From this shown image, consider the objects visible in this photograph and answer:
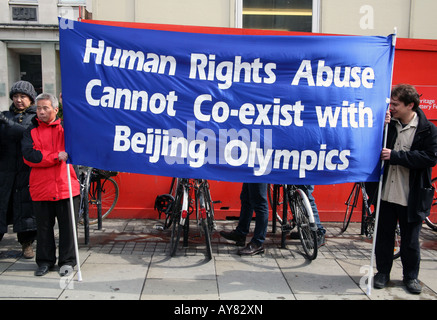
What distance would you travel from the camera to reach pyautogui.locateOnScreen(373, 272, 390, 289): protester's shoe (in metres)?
4.10

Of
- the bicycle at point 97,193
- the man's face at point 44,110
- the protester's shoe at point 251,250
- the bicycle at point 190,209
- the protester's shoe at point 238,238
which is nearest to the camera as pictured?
the man's face at point 44,110

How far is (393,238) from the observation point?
13.5 feet

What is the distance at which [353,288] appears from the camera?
13.5ft

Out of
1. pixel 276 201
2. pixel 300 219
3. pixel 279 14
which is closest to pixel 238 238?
pixel 276 201

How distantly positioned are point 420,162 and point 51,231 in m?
3.83

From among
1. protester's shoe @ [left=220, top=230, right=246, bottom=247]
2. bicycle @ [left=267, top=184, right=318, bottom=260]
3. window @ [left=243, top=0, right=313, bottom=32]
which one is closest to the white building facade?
window @ [left=243, top=0, right=313, bottom=32]

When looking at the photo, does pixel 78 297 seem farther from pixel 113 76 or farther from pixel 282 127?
pixel 282 127

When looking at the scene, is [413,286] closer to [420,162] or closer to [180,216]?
[420,162]

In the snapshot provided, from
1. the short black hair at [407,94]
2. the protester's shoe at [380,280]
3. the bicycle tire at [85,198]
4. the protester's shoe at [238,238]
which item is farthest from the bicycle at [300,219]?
the bicycle tire at [85,198]

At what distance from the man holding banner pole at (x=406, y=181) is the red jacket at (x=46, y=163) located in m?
3.29

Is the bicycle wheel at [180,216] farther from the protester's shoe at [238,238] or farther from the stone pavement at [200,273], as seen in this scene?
the protester's shoe at [238,238]

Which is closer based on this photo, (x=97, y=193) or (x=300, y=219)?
(x=300, y=219)

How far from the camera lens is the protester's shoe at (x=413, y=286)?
3.98 m

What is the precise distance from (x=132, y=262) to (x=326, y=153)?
8.30ft
